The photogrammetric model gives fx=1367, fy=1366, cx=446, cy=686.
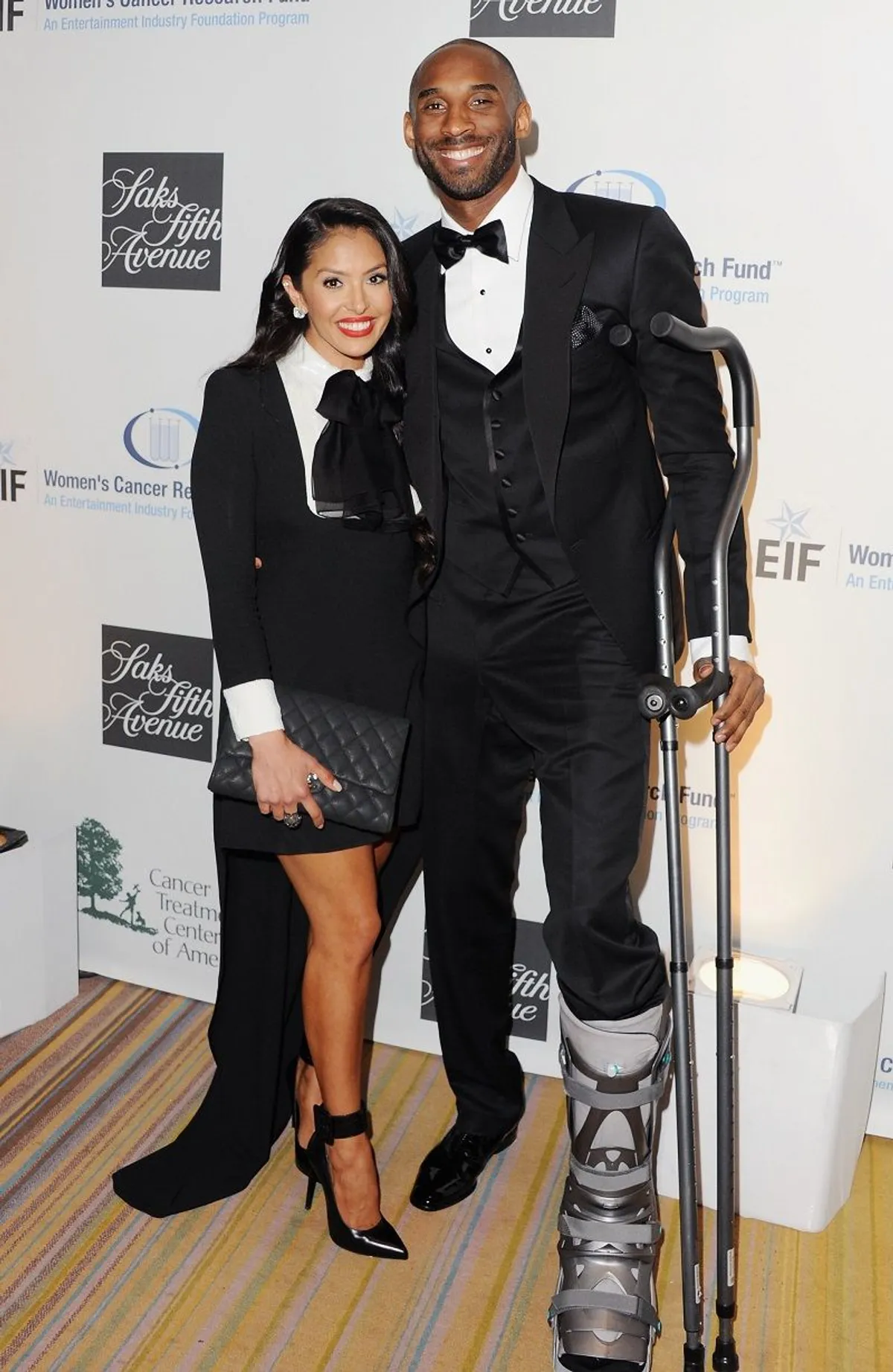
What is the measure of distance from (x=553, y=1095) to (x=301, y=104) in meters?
2.20

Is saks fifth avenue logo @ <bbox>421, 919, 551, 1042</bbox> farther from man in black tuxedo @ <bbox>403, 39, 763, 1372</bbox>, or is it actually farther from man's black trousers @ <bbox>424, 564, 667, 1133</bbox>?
man in black tuxedo @ <bbox>403, 39, 763, 1372</bbox>

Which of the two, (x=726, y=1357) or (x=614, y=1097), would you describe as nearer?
(x=726, y=1357)

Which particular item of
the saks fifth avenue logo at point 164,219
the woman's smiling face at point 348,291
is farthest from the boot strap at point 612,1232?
the saks fifth avenue logo at point 164,219

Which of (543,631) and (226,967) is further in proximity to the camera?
(226,967)

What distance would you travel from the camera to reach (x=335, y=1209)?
8.25 feet

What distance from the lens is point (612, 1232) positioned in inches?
89.4

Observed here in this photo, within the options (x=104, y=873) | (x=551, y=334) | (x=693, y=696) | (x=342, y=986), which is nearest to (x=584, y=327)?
(x=551, y=334)

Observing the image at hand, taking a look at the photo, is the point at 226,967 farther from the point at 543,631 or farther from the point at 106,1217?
the point at 543,631

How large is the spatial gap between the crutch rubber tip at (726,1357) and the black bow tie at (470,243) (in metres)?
1.78

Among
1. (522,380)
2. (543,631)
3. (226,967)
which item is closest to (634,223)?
(522,380)

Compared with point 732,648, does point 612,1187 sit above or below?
below

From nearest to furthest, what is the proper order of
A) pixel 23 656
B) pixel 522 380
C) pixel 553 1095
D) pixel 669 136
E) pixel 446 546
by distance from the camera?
pixel 522 380 < pixel 446 546 < pixel 669 136 < pixel 553 1095 < pixel 23 656

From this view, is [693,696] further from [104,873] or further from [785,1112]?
[104,873]

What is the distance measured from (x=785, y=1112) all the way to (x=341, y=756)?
1.09 m
